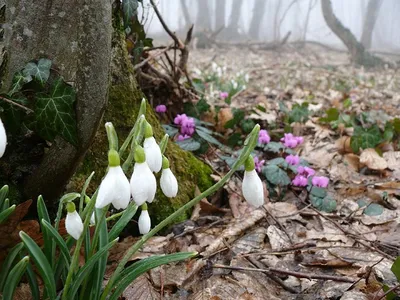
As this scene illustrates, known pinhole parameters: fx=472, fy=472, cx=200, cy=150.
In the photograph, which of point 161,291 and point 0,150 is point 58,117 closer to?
point 0,150

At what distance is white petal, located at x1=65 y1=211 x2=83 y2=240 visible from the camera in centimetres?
115

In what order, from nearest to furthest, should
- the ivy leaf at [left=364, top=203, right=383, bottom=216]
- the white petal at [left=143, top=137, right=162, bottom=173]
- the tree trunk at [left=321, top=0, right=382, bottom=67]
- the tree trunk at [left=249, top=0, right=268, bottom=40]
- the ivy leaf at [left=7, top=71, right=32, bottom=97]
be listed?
the white petal at [left=143, top=137, right=162, bottom=173] < the ivy leaf at [left=7, top=71, right=32, bottom=97] < the ivy leaf at [left=364, top=203, right=383, bottom=216] < the tree trunk at [left=321, top=0, right=382, bottom=67] < the tree trunk at [left=249, top=0, right=268, bottom=40]

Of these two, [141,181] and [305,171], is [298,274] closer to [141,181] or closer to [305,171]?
[141,181]

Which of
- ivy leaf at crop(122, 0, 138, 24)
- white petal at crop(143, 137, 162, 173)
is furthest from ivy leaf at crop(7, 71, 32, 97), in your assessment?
white petal at crop(143, 137, 162, 173)

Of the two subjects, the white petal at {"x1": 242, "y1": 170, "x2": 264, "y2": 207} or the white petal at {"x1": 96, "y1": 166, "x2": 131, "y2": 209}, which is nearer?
the white petal at {"x1": 96, "y1": 166, "x2": 131, "y2": 209}

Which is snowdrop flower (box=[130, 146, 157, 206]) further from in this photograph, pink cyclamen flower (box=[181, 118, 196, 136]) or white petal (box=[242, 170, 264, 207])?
pink cyclamen flower (box=[181, 118, 196, 136])

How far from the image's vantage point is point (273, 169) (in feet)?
8.95

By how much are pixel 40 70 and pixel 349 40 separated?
41.9 ft

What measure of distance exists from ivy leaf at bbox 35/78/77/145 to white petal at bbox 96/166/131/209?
0.63m

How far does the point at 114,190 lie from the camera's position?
1014mm

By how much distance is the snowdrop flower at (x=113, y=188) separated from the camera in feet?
3.30

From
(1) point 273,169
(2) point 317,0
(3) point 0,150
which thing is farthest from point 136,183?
(2) point 317,0

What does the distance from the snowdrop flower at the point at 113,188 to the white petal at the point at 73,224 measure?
17 cm

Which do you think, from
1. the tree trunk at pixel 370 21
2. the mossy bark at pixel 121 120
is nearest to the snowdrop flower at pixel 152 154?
the mossy bark at pixel 121 120
